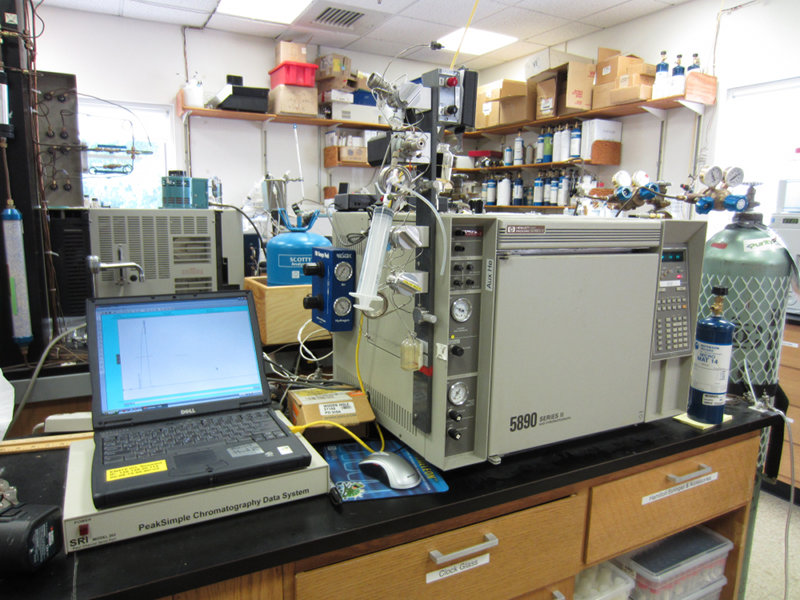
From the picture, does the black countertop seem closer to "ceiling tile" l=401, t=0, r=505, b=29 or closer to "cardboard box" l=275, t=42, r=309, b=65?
"ceiling tile" l=401, t=0, r=505, b=29

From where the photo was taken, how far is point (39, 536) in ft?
2.09

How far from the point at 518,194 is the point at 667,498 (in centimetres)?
388

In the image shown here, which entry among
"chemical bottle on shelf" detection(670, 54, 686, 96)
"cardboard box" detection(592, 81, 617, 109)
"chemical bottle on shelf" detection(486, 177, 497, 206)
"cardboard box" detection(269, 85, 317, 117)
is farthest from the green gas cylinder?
"cardboard box" detection(269, 85, 317, 117)

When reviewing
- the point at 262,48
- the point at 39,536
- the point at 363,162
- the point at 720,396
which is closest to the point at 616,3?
the point at 363,162

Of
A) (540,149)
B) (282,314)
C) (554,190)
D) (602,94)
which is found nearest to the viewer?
(282,314)

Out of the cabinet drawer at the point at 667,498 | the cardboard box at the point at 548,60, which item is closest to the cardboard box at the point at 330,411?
the cabinet drawer at the point at 667,498

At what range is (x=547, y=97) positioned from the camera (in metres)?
4.06

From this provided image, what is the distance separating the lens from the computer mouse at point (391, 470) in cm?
86

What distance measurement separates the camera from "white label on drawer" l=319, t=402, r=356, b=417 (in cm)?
98

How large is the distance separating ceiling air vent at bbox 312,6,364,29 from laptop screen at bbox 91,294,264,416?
3.73 metres

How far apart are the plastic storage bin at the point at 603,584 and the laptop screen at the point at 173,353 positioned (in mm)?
879

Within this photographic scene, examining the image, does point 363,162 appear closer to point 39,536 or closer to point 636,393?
point 636,393

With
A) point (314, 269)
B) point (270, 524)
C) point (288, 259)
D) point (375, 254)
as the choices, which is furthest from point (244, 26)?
point (270, 524)

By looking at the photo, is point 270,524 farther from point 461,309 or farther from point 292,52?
point 292,52
